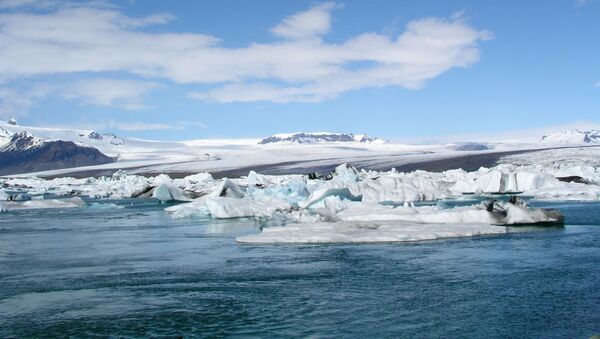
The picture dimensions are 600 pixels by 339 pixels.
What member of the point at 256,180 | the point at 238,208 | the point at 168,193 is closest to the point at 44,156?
the point at 256,180

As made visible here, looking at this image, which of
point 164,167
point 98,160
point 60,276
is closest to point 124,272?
point 60,276

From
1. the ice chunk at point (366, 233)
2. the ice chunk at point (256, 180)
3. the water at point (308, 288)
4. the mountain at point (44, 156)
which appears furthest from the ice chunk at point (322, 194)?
the mountain at point (44, 156)

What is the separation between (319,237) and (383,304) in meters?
6.02

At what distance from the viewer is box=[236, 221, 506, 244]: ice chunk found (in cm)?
1377

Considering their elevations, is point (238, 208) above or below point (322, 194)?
below

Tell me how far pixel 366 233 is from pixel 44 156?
577 feet

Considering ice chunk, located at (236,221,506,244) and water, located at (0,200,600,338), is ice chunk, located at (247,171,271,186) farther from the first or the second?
water, located at (0,200,600,338)

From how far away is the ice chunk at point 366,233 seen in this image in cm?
1377

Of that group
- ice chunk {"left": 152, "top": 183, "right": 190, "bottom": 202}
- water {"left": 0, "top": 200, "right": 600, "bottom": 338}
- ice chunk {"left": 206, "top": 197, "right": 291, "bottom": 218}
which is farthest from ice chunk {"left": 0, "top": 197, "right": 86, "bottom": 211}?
water {"left": 0, "top": 200, "right": 600, "bottom": 338}

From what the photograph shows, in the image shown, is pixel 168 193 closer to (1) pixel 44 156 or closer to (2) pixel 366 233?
(2) pixel 366 233

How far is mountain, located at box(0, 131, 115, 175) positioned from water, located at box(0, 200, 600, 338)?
15823 cm

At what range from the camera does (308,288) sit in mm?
9055

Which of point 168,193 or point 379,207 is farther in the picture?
point 168,193

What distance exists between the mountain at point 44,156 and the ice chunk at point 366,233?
15619 centimetres
